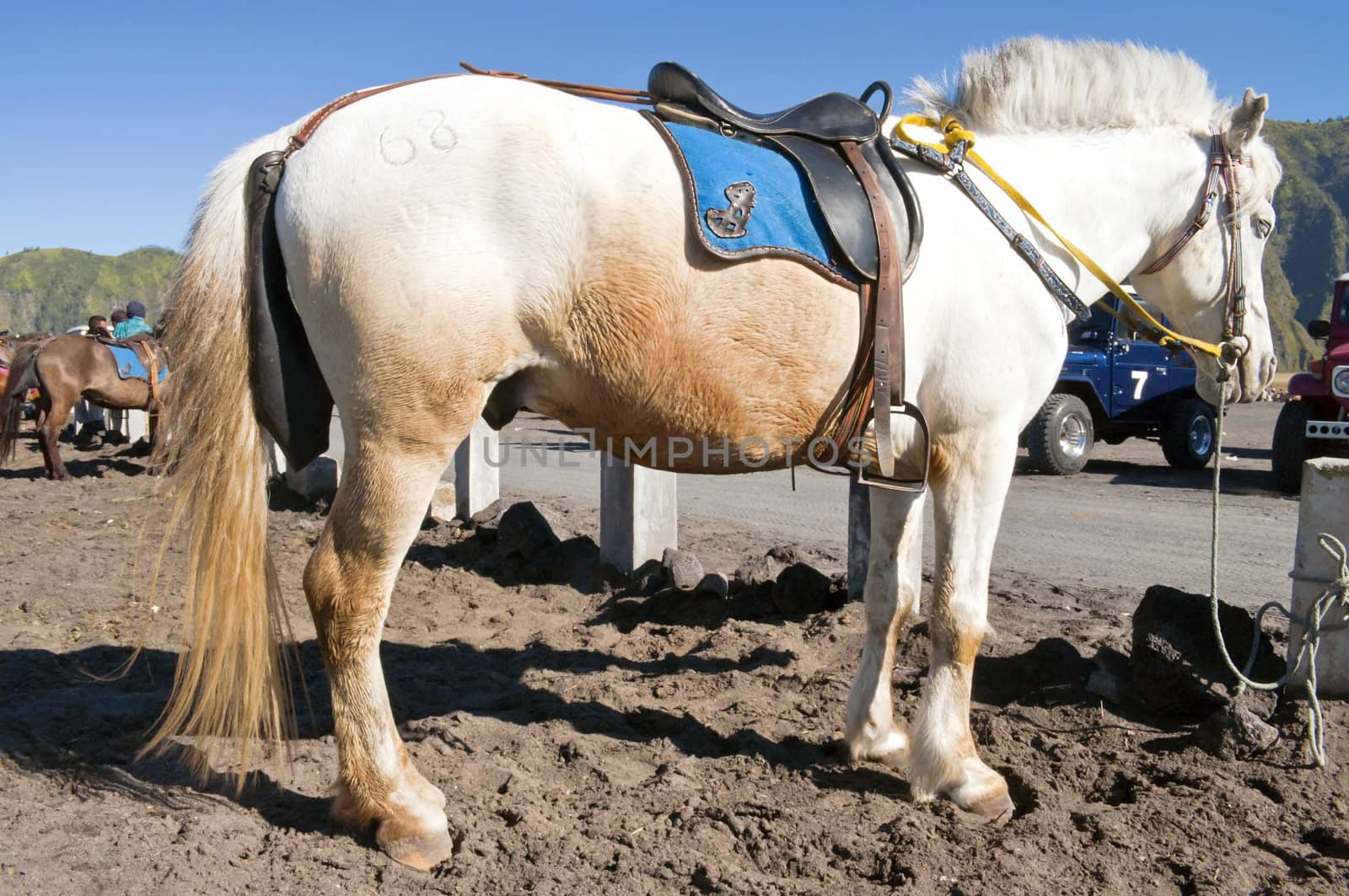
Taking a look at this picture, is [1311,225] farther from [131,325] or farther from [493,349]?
[493,349]

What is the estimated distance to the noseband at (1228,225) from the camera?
3.35 m

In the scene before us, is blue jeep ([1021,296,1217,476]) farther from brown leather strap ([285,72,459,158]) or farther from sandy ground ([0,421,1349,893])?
brown leather strap ([285,72,459,158])

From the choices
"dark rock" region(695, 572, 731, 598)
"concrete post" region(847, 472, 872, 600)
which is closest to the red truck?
"concrete post" region(847, 472, 872, 600)

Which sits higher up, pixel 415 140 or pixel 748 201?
pixel 415 140

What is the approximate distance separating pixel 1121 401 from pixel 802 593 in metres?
8.69

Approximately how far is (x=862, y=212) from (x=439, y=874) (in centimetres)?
216

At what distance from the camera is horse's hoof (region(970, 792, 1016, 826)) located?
9.62 feet

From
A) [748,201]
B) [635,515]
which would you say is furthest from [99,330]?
[748,201]

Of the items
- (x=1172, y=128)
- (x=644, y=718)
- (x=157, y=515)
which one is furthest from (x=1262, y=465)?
(x=157, y=515)

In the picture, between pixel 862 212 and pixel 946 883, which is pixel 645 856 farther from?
pixel 862 212

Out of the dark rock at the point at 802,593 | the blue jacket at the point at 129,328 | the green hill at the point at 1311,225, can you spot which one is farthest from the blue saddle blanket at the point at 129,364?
the green hill at the point at 1311,225

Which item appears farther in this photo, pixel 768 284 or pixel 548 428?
pixel 548 428

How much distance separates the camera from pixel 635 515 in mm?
5539

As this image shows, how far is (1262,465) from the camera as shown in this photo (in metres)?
12.3
